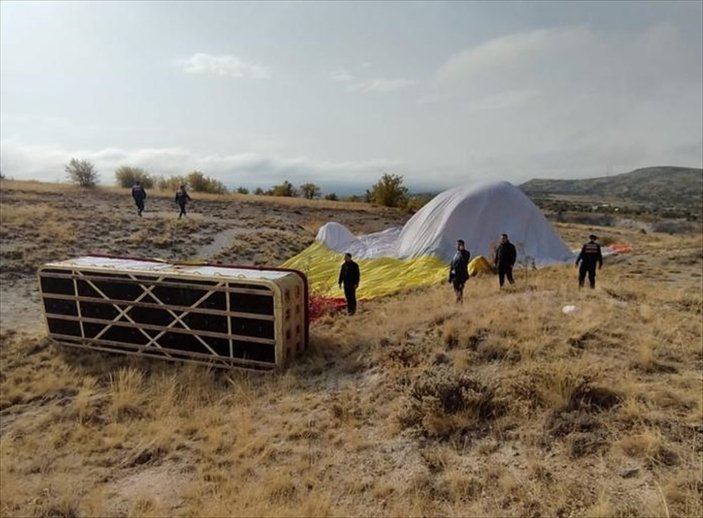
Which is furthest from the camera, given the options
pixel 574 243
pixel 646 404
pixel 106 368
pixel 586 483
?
pixel 574 243

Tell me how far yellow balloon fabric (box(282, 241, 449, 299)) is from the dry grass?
544cm

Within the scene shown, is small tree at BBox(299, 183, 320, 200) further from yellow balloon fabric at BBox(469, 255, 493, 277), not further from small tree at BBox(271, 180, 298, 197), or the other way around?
yellow balloon fabric at BBox(469, 255, 493, 277)

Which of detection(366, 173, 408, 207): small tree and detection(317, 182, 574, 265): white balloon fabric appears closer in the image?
detection(317, 182, 574, 265): white balloon fabric

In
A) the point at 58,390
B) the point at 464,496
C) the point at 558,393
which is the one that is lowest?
the point at 58,390

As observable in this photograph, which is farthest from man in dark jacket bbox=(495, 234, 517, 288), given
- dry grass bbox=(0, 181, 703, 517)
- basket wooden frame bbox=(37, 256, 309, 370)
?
basket wooden frame bbox=(37, 256, 309, 370)

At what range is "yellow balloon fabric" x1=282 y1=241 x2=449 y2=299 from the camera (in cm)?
1573

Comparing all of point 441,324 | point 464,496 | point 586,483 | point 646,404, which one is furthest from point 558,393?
point 441,324

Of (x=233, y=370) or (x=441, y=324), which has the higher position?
(x=441, y=324)

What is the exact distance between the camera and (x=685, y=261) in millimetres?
18469

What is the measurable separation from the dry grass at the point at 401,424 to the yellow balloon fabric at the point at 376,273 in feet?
17.8

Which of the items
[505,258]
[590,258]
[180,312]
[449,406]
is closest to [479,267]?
[505,258]

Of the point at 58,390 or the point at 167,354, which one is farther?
the point at 167,354

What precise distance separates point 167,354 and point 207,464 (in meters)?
4.57

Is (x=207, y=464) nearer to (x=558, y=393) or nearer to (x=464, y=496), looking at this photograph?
(x=464, y=496)
